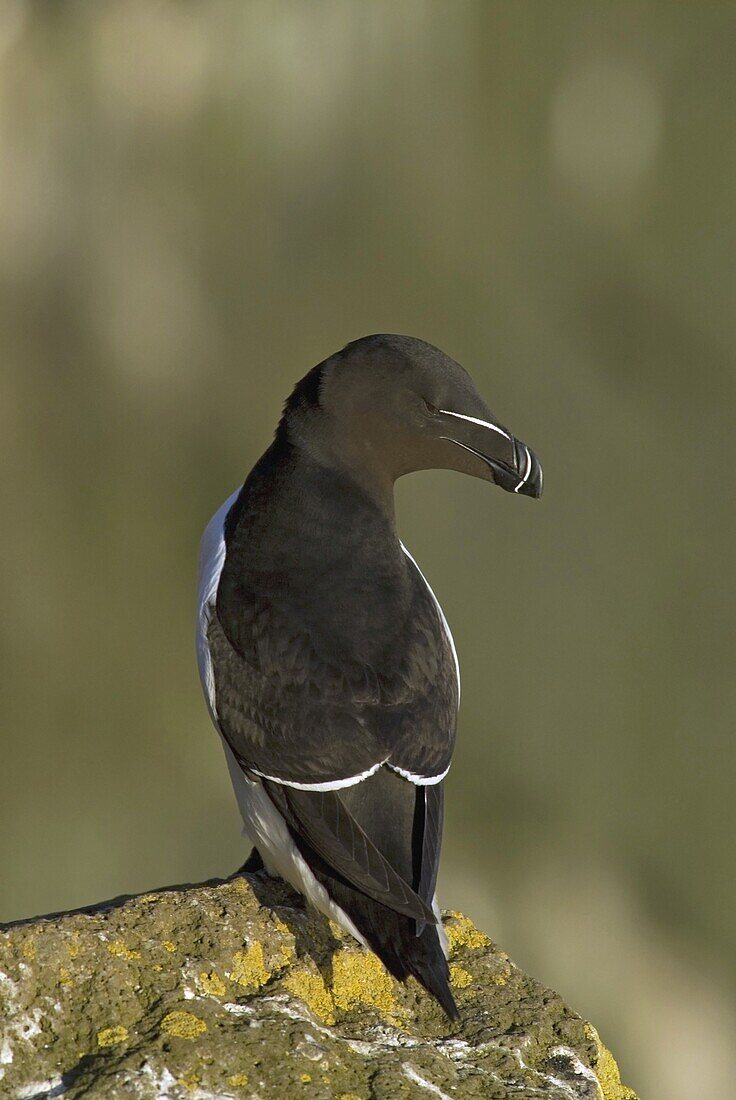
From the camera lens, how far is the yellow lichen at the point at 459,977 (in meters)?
3.87

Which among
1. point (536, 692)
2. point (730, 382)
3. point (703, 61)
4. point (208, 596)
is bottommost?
point (536, 692)

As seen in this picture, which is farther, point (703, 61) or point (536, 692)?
point (703, 61)

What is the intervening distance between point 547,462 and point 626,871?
424 centimetres

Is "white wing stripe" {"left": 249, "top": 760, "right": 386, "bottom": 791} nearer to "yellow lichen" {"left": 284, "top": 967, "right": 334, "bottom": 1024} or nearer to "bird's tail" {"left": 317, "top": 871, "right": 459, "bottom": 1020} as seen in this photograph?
"bird's tail" {"left": 317, "top": 871, "right": 459, "bottom": 1020}

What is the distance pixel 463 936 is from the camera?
4.12 metres

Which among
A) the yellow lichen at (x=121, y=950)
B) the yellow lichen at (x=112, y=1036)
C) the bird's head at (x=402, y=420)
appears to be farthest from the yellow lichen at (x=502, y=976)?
the bird's head at (x=402, y=420)

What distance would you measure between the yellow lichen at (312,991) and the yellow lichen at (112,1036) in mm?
538

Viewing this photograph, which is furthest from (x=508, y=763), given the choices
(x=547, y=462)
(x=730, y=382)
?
(x=730, y=382)

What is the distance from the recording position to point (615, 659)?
569 inches

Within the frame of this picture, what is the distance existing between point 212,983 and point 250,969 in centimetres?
17

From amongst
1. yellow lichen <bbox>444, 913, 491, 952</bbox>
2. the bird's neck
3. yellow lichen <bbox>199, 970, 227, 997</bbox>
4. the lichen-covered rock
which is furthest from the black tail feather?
the bird's neck

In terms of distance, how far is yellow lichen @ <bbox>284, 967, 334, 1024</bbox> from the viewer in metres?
3.50

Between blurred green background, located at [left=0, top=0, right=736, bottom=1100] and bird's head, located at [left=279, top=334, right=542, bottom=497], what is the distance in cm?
937

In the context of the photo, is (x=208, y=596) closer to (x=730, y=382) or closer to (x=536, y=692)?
(x=536, y=692)
